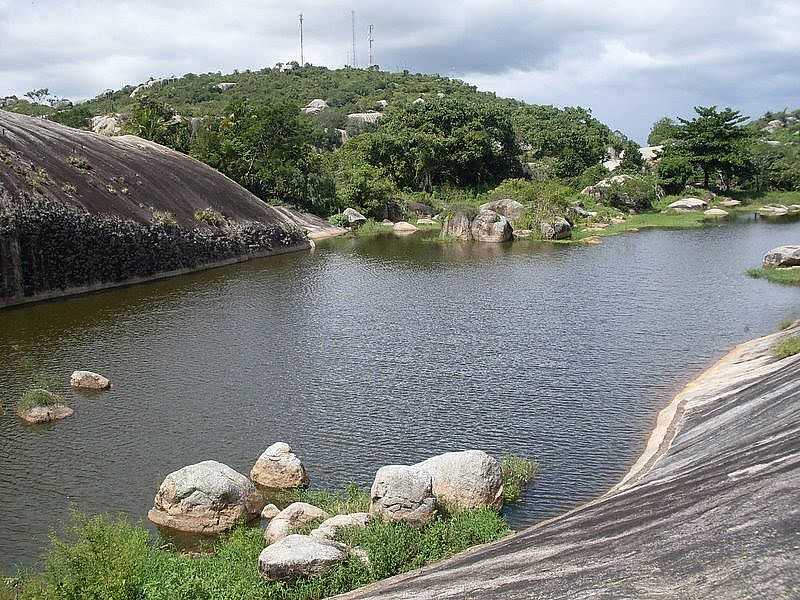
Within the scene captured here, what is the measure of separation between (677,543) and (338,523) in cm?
736

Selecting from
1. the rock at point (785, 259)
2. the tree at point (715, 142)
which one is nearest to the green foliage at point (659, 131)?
the tree at point (715, 142)

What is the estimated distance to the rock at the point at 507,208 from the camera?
70.8 m

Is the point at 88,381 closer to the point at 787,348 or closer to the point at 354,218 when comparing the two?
the point at 787,348

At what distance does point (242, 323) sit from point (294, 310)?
3397mm

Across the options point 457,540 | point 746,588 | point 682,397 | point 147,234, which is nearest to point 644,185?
point 147,234

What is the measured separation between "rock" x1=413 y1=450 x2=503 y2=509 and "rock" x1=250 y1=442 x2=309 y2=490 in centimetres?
314

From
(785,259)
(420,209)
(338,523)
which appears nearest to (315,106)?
(420,209)

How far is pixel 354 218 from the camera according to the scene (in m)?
75.1

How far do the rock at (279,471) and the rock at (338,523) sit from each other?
2569 millimetres

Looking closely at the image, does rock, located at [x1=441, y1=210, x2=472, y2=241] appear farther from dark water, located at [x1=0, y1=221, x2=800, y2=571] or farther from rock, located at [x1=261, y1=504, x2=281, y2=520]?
rock, located at [x1=261, y1=504, x2=281, y2=520]

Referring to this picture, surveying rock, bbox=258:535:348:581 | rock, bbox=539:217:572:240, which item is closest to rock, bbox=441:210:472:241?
rock, bbox=539:217:572:240

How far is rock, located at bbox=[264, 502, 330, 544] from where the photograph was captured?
15234 mm

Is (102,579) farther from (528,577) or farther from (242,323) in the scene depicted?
(242,323)

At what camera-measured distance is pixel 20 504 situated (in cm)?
1689
